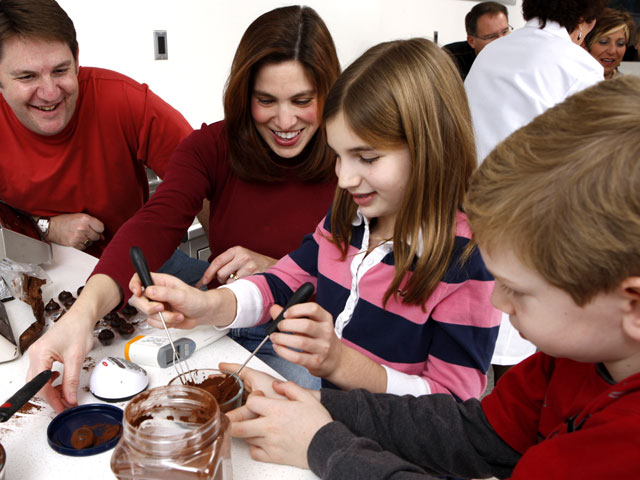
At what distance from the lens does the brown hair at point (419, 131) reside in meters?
0.87

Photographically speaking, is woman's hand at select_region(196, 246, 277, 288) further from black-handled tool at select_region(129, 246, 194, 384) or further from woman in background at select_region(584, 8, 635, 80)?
woman in background at select_region(584, 8, 635, 80)

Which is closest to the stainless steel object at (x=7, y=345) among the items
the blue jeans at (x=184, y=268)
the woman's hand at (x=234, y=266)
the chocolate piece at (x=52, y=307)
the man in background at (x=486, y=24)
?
the chocolate piece at (x=52, y=307)

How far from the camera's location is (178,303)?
3.05 feet

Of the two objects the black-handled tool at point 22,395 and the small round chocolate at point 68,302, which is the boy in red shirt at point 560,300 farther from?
the small round chocolate at point 68,302

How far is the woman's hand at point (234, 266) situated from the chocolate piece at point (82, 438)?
611mm

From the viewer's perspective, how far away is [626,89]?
52 cm

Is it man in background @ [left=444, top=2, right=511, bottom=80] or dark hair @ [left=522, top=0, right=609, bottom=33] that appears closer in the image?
dark hair @ [left=522, top=0, right=609, bottom=33]

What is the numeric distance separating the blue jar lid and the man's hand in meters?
0.82

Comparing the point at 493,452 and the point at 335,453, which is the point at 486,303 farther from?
the point at 335,453

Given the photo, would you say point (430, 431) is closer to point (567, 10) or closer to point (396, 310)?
point (396, 310)

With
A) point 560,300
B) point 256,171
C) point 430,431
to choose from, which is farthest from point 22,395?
point 256,171

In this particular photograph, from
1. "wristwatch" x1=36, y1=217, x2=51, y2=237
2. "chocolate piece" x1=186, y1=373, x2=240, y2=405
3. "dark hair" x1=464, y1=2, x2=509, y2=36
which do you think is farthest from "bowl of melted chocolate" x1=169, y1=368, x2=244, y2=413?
"dark hair" x1=464, y1=2, x2=509, y2=36

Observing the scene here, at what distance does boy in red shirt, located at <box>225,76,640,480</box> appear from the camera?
488mm

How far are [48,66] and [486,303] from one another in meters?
1.25
